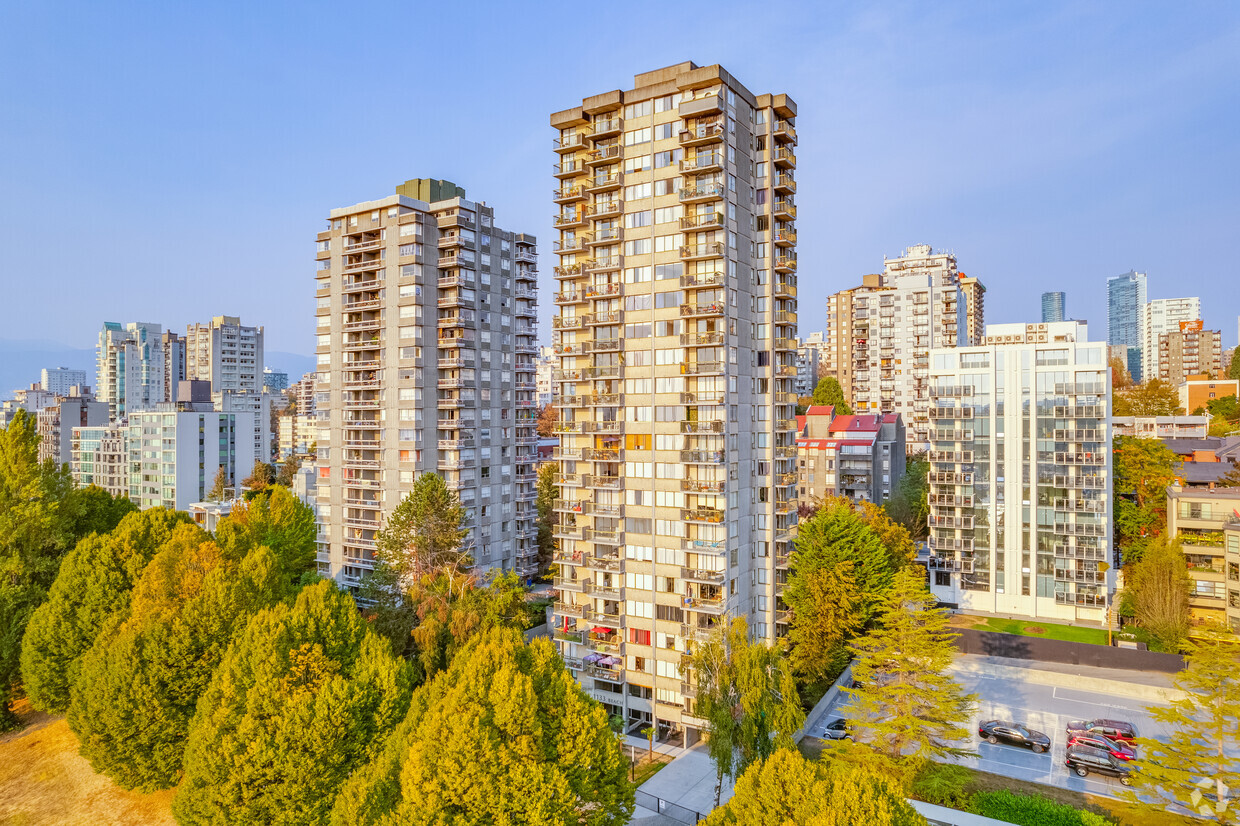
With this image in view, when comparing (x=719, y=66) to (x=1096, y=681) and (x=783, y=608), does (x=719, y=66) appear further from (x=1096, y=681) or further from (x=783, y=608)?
(x=1096, y=681)

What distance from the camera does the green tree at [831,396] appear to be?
124 m

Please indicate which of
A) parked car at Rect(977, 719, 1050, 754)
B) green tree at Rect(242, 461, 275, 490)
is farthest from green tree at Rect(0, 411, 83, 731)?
parked car at Rect(977, 719, 1050, 754)

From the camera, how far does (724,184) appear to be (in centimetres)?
4700

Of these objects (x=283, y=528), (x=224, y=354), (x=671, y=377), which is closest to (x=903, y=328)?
(x=671, y=377)

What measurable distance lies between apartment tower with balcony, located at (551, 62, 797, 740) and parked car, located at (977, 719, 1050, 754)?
14.8 m

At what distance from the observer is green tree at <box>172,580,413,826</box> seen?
104 ft

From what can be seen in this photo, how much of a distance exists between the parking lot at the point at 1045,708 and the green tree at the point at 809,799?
15225 millimetres

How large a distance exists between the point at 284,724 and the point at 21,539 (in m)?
38.0

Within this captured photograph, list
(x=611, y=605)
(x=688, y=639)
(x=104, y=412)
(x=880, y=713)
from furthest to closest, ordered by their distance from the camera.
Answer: (x=104, y=412)
(x=611, y=605)
(x=688, y=639)
(x=880, y=713)

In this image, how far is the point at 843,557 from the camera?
51094 mm

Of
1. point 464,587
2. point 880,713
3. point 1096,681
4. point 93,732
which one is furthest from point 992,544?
point 93,732

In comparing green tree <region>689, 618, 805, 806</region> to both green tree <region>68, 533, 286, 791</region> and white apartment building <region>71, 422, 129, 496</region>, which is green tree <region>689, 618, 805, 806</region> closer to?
green tree <region>68, 533, 286, 791</region>

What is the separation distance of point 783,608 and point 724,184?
105 ft

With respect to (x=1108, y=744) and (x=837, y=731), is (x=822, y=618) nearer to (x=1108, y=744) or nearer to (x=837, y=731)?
(x=837, y=731)
